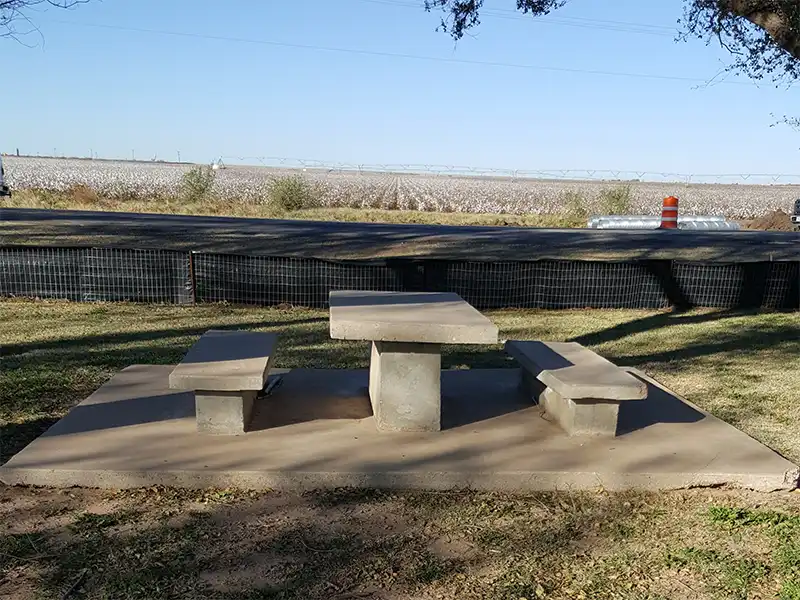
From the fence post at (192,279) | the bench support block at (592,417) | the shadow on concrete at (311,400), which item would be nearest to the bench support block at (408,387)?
the shadow on concrete at (311,400)

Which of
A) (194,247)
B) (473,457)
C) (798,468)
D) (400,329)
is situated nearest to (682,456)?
Answer: (798,468)

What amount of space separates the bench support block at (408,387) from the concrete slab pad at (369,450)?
0.08m

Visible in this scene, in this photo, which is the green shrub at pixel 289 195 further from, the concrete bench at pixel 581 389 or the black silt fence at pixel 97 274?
the concrete bench at pixel 581 389

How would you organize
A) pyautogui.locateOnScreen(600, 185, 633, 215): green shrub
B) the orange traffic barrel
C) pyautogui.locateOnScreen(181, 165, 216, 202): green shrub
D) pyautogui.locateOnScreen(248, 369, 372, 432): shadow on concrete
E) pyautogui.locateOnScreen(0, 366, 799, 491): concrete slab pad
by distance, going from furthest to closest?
1. pyautogui.locateOnScreen(600, 185, 633, 215): green shrub
2. pyautogui.locateOnScreen(181, 165, 216, 202): green shrub
3. the orange traffic barrel
4. pyautogui.locateOnScreen(248, 369, 372, 432): shadow on concrete
5. pyautogui.locateOnScreen(0, 366, 799, 491): concrete slab pad

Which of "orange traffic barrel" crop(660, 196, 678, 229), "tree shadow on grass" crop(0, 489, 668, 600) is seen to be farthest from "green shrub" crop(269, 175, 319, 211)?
"tree shadow on grass" crop(0, 489, 668, 600)

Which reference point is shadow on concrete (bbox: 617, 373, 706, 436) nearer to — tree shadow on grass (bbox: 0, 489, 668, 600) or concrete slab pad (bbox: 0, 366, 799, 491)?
concrete slab pad (bbox: 0, 366, 799, 491)

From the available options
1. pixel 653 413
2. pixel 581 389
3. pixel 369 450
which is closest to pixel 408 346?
pixel 369 450

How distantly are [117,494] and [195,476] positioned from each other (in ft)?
1.12

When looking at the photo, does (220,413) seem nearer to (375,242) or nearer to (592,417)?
(592,417)

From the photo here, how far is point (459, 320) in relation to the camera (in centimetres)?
396

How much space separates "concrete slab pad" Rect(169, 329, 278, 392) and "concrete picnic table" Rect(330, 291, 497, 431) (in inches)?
17.5

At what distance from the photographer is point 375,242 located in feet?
42.8

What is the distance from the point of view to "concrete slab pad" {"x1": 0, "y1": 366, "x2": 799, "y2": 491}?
3.45 meters

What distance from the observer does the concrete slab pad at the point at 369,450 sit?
345cm
